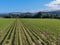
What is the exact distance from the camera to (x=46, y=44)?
47.8 feet

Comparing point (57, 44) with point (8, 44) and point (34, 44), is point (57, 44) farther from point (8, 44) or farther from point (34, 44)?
point (8, 44)

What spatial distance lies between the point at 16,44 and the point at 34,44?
152 centimetres

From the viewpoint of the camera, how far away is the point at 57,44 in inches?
577

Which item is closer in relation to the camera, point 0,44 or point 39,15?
point 0,44

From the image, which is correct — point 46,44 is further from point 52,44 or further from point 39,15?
point 39,15

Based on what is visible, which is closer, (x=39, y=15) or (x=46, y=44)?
(x=46, y=44)

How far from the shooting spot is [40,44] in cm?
1473

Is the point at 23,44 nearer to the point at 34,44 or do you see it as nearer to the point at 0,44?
the point at 34,44

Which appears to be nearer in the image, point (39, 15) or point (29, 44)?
point (29, 44)

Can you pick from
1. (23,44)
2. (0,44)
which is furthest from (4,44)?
(23,44)

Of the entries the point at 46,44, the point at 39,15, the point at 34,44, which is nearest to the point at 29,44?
the point at 34,44

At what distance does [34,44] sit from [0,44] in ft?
9.44

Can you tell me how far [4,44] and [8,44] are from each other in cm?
39

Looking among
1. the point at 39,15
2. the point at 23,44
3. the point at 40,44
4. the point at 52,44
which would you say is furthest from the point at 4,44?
the point at 39,15
